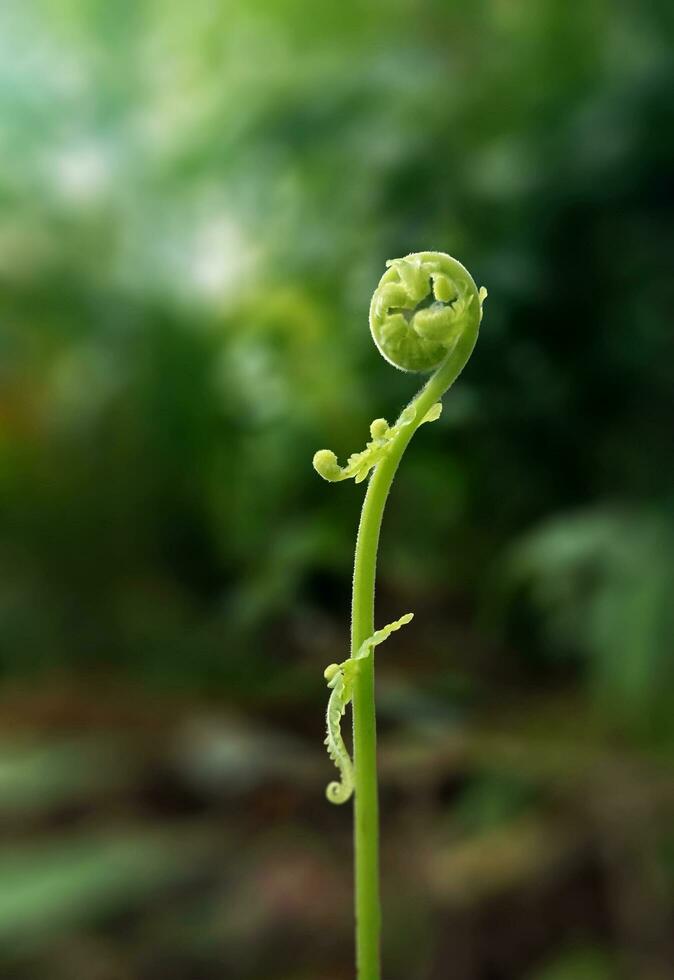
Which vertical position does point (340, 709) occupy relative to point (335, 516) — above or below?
below

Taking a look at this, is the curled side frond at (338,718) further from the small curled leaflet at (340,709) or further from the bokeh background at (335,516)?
the bokeh background at (335,516)

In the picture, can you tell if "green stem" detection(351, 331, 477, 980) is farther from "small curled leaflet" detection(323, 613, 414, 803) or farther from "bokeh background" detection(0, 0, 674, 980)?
"bokeh background" detection(0, 0, 674, 980)

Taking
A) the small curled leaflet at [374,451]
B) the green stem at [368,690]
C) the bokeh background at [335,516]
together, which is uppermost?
the bokeh background at [335,516]

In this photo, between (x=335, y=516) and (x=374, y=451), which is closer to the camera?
(x=374, y=451)

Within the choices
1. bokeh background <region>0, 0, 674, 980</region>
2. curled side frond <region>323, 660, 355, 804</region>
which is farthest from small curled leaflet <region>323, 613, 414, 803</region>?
bokeh background <region>0, 0, 674, 980</region>

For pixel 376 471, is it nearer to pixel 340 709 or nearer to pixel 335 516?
pixel 340 709

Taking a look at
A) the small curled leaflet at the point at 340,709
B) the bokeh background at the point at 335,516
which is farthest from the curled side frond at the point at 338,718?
the bokeh background at the point at 335,516

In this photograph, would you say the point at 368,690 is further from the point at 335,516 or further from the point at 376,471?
the point at 335,516

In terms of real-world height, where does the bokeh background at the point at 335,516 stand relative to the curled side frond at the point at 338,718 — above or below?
above

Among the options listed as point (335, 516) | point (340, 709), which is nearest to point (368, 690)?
point (340, 709)
